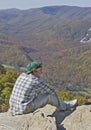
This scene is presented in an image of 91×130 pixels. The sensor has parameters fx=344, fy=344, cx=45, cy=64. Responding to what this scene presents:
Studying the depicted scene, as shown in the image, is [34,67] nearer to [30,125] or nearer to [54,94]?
[54,94]

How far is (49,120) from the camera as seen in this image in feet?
34.6

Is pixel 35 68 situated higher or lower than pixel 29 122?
higher

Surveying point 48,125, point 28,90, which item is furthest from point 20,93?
point 48,125

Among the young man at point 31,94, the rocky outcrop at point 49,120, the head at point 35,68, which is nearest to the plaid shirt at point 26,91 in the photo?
the young man at point 31,94

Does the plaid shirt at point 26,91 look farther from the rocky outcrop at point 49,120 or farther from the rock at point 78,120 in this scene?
the rock at point 78,120

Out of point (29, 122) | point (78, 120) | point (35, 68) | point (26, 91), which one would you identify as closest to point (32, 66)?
point (35, 68)

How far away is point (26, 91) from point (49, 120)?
1.41 metres

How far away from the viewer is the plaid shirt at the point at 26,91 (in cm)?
1142

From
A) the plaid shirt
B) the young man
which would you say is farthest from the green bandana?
the plaid shirt

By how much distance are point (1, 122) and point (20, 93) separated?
1.25m

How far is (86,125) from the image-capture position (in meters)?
10.8

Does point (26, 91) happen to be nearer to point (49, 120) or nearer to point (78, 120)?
point (49, 120)

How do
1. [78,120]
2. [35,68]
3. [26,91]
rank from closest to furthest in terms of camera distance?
[78,120], [26,91], [35,68]

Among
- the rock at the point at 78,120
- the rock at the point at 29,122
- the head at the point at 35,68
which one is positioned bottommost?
the rock at the point at 78,120
